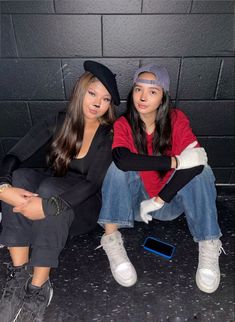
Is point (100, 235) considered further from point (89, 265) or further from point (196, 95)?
point (196, 95)

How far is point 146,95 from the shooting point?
59.9 inches

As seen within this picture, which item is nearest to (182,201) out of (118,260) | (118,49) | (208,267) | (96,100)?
(208,267)

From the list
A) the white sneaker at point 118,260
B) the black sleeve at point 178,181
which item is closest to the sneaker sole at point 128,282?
the white sneaker at point 118,260

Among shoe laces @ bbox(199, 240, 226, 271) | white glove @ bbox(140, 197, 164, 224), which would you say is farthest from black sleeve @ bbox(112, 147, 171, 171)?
shoe laces @ bbox(199, 240, 226, 271)

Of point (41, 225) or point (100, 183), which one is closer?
point (41, 225)

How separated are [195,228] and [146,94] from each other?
81cm

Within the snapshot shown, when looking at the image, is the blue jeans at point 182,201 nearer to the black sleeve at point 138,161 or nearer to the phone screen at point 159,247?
the black sleeve at point 138,161

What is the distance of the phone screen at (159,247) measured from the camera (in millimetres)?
1782

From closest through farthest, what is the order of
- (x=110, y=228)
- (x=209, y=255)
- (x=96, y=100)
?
(x=96, y=100) < (x=209, y=255) < (x=110, y=228)

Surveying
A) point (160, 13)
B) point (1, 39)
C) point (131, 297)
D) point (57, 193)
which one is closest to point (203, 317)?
point (131, 297)

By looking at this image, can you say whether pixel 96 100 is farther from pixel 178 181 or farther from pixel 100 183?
pixel 178 181

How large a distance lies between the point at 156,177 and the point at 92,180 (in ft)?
1.33

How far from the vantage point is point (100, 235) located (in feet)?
6.29

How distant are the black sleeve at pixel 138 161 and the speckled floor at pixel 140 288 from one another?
609 mm
